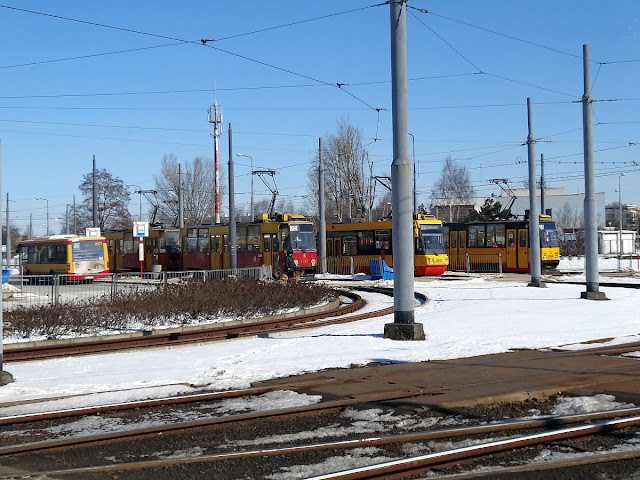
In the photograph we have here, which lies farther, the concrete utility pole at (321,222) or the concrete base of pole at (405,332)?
the concrete utility pole at (321,222)

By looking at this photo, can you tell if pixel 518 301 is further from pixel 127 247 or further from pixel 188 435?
pixel 127 247

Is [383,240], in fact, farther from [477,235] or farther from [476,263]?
[476,263]

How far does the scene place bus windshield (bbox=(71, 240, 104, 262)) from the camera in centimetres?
4000

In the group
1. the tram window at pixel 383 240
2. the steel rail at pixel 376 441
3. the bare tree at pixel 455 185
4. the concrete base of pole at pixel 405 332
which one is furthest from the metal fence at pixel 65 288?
the bare tree at pixel 455 185

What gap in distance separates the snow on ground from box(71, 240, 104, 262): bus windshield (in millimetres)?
23561

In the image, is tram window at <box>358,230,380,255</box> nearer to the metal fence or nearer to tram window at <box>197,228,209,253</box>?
tram window at <box>197,228,209,253</box>

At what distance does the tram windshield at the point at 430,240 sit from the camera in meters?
38.9

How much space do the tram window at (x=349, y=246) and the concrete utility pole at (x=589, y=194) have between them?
1906cm

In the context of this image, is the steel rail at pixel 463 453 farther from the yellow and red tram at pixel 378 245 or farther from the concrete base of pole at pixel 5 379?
the yellow and red tram at pixel 378 245

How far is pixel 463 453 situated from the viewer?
6.38 meters

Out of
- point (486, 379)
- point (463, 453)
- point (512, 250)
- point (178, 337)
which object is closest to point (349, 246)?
point (512, 250)

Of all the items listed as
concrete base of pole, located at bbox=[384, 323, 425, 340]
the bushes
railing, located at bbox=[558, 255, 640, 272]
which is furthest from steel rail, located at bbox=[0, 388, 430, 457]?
railing, located at bbox=[558, 255, 640, 272]

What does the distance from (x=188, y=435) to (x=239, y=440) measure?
584 millimetres

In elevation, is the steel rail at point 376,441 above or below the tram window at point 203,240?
below
